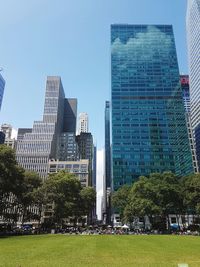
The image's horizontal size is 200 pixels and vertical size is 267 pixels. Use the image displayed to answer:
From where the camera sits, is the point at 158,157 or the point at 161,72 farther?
the point at 161,72

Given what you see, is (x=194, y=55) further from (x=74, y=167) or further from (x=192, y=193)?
(x=192, y=193)

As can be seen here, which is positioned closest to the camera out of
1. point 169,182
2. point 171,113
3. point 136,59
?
point 169,182

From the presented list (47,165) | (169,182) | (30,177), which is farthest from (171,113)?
(30,177)

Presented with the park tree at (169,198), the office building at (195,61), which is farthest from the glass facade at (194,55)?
the park tree at (169,198)

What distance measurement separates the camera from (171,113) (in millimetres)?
183250

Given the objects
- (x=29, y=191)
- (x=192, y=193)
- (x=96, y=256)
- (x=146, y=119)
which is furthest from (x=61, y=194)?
(x=146, y=119)

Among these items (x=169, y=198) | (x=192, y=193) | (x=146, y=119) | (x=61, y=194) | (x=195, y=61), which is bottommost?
(x=169, y=198)

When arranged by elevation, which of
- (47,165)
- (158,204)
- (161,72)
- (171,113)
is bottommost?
(158,204)

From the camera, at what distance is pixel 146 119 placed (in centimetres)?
17962

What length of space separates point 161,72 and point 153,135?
50.7 meters

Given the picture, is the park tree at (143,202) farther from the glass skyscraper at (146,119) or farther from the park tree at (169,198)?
the glass skyscraper at (146,119)

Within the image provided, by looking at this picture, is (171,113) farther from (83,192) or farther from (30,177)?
(30,177)

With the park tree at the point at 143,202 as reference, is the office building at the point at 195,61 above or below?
above

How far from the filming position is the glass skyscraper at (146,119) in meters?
168
